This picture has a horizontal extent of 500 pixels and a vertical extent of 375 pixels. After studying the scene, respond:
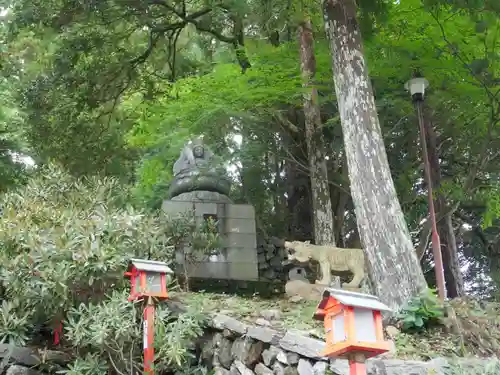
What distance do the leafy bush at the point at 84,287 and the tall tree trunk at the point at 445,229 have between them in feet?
18.1

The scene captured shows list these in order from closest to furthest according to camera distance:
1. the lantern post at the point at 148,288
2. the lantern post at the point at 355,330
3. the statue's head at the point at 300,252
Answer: the lantern post at the point at 355,330, the lantern post at the point at 148,288, the statue's head at the point at 300,252

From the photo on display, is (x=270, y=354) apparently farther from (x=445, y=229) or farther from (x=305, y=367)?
(x=445, y=229)

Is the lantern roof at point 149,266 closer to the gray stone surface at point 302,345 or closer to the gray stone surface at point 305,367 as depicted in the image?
the gray stone surface at point 302,345

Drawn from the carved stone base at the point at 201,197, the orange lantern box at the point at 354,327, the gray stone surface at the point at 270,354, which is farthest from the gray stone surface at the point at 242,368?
the carved stone base at the point at 201,197

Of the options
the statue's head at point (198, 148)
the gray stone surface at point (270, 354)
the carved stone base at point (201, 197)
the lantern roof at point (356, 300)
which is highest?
the statue's head at point (198, 148)

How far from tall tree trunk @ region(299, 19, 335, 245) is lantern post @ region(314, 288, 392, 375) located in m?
5.15

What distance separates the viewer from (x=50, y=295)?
5.17 metres

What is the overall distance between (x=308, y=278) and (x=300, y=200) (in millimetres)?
2531

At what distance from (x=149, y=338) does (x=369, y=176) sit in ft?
8.81

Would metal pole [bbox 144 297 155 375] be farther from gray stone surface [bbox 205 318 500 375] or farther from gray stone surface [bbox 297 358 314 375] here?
gray stone surface [bbox 297 358 314 375]

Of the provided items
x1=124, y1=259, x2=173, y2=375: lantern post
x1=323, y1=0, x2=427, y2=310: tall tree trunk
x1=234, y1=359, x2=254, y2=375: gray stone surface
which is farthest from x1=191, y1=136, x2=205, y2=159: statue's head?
x1=234, y1=359, x2=254, y2=375: gray stone surface

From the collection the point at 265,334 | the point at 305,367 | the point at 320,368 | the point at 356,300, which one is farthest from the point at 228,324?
the point at 356,300

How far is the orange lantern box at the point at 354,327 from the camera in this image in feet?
10.1

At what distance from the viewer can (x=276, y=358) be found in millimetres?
4555
